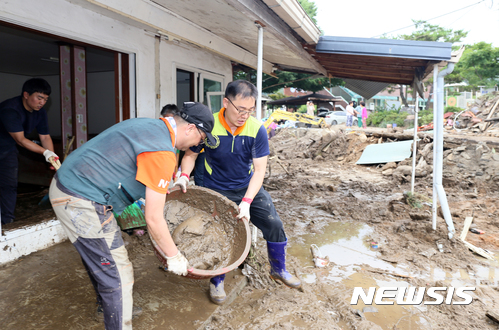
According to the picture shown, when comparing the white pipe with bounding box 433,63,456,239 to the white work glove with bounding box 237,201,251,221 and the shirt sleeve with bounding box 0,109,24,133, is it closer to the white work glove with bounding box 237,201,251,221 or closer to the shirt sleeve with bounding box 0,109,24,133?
the white work glove with bounding box 237,201,251,221

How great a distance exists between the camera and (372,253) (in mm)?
4102

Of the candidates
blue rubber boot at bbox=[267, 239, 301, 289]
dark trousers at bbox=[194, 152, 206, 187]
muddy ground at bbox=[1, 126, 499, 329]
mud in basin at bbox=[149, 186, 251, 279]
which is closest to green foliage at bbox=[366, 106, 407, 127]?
muddy ground at bbox=[1, 126, 499, 329]

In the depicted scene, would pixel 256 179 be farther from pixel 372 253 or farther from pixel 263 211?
pixel 372 253

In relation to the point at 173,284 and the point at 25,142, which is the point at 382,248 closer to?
the point at 173,284

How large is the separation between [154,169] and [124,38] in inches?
135

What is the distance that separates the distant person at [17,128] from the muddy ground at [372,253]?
1545 millimetres

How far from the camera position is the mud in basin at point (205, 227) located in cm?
259

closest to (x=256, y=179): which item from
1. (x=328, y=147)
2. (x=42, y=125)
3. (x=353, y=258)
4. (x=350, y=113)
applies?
(x=353, y=258)

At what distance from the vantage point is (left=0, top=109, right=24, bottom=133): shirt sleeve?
11.5 ft

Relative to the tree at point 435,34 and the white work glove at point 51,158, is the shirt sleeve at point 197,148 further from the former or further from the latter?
the tree at point 435,34

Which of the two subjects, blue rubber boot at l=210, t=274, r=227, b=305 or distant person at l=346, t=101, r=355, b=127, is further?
distant person at l=346, t=101, r=355, b=127

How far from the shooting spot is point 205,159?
2840 millimetres

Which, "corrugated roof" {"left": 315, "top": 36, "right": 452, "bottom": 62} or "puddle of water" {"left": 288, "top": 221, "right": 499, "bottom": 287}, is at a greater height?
"corrugated roof" {"left": 315, "top": 36, "right": 452, "bottom": 62}

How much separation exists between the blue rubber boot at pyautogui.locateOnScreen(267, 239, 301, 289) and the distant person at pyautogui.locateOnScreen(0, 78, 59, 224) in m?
2.56
